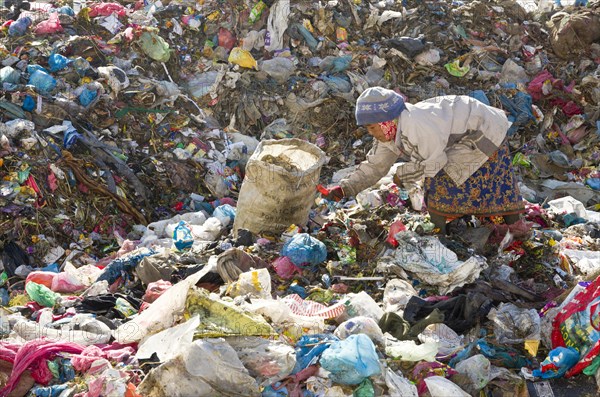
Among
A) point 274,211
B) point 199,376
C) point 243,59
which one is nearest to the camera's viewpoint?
point 199,376

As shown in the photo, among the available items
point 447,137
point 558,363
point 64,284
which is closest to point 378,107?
point 447,137

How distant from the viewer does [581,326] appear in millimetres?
3434

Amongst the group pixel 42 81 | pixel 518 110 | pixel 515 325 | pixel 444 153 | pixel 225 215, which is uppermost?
pixel 444 153

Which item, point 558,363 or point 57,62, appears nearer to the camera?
point 558,363

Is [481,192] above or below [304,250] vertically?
above

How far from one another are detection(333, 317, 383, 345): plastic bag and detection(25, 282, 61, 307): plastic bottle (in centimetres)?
166

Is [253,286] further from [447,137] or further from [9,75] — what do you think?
[9,75]

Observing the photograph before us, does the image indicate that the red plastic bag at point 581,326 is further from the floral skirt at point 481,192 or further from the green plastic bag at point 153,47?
the green plastic bag at point 153,47

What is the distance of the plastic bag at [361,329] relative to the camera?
3.50m

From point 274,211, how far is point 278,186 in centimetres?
21

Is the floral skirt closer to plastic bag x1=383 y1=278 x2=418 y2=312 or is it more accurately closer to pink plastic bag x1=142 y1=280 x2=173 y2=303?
plastic bag x1=383 y1=278 x2=418 y2=312

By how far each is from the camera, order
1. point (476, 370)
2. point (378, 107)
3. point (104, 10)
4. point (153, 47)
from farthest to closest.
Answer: point (104, 10) → point (153, 47) → point (378, 107) → point (476, 370)

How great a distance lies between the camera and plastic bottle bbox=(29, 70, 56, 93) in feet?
20.6

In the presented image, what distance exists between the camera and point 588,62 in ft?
25.5
